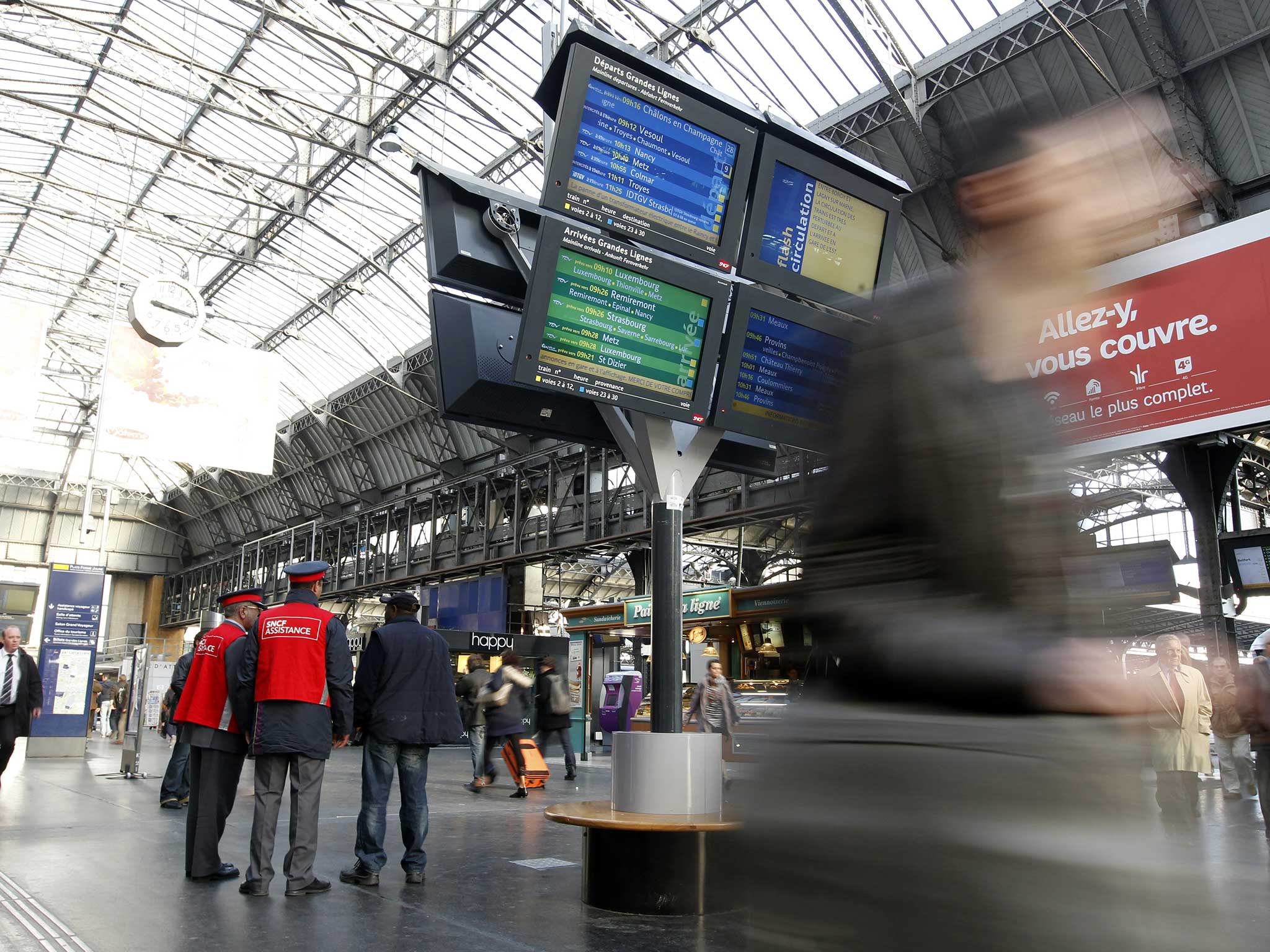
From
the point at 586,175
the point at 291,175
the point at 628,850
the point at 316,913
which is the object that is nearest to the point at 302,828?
the point at 316,913

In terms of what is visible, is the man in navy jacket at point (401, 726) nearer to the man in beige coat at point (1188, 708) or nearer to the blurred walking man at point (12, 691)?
the man in beige coat at point (1188, 708)

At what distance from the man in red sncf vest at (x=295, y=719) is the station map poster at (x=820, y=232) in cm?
334

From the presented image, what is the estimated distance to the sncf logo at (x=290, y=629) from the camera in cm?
525

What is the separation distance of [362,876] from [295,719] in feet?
3.16

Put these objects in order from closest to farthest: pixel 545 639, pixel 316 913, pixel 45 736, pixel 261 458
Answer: pixel 316 913
pixel 45 736
pixel 261 458
pixel 545 639

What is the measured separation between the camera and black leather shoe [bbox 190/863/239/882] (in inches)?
209

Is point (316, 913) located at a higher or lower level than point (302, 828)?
lower

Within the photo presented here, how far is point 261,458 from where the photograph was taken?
1919cm

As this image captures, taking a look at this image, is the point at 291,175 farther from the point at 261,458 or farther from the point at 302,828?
the point at 302,828

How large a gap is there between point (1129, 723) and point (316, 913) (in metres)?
4.31

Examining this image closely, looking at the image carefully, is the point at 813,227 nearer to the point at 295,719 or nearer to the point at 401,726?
the point at 401,726

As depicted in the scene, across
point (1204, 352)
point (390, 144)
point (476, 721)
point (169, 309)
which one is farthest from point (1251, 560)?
point (169, 309)

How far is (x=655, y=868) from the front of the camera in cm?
466

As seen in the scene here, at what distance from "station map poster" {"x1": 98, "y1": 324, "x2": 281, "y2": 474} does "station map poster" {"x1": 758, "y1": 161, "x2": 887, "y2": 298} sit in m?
14.6
